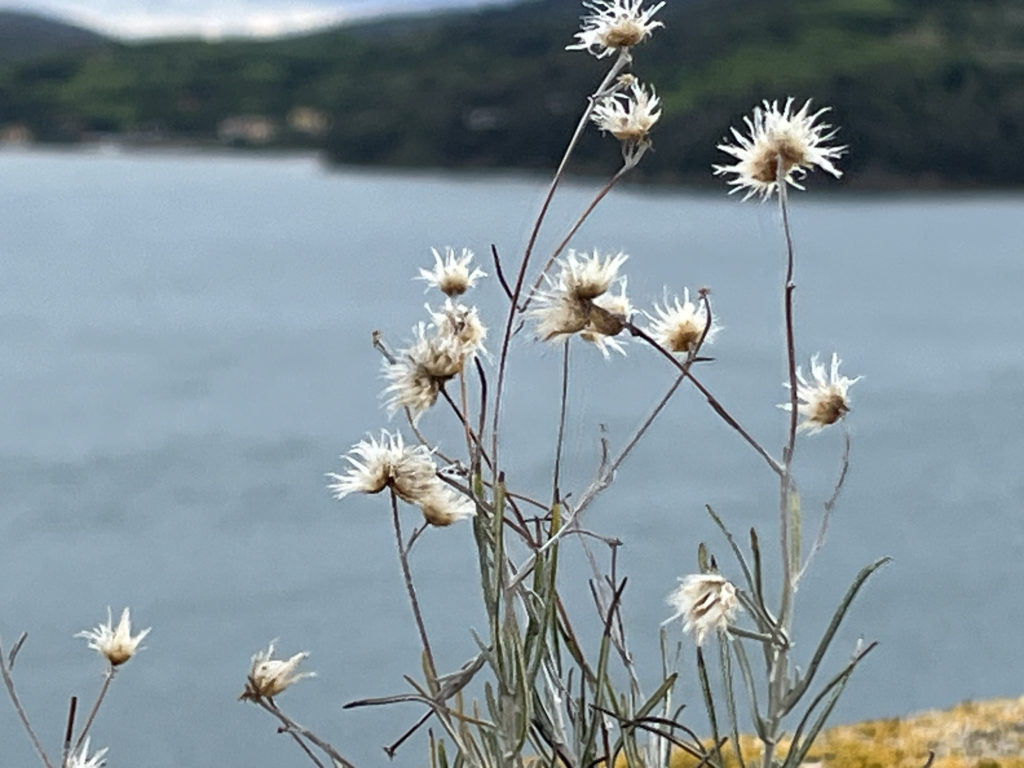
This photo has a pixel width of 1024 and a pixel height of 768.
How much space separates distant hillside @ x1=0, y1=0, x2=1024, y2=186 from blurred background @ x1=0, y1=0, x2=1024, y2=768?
0.31 metres

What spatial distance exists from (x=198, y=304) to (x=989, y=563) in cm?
2524

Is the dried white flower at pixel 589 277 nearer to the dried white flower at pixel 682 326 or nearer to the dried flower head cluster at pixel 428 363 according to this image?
the dried flower head cluster at pixel 428 363

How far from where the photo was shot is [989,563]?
16.4 meters

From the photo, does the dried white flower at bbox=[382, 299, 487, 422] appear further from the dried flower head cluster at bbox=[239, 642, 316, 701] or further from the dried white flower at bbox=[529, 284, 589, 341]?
the dried flower head cluster at bbox=[239, 642, 316, 701]

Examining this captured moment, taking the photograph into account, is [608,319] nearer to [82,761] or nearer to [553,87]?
[82,761]

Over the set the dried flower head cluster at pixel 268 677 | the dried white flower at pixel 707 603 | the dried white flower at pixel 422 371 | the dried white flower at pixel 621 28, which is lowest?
the dried flower head cluster at pixel 268 677

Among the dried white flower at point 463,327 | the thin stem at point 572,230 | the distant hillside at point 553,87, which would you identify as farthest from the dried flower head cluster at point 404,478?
the distant hillside at point 553,87

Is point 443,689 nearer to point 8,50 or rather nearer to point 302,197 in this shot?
point 302,197

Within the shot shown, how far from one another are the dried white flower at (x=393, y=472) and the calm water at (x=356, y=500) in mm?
215

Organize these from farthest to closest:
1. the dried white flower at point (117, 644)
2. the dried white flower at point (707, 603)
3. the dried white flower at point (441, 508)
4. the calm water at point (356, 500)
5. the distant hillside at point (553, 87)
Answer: the distant hillside at point (553, 87) < the calm water at point (356, 500) < the dried white flower at point (117, 644) < the dried white flower at point (441, 508) < the dried white flower at point (707, 603)

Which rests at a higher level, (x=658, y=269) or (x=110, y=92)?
(x=110, y=92)

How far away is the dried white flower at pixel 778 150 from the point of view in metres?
1.71

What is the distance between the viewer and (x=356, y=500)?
1892 cm

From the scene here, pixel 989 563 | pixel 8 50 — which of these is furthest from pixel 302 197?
pixel 989 563
